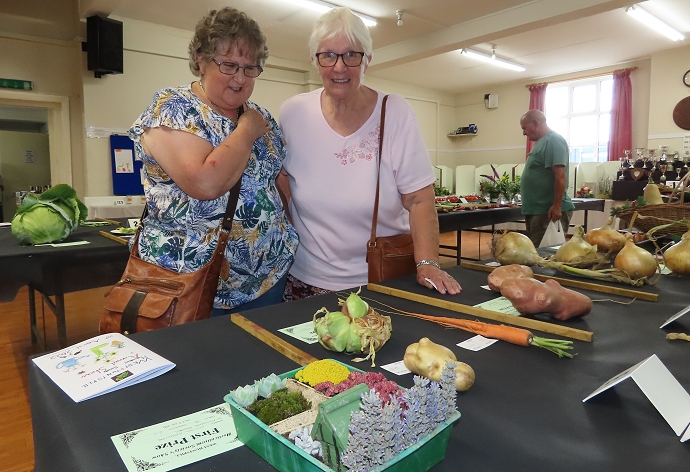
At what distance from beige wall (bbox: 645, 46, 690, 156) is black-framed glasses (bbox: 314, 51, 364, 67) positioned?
8865 mm

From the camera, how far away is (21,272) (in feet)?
6.77

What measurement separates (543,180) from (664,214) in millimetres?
2575

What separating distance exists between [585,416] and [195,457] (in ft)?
1.66

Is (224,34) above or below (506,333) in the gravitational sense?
above

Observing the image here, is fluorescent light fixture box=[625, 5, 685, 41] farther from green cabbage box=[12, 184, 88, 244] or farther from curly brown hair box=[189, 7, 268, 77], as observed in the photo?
green cabbage box=[12, 184, 88, 244]

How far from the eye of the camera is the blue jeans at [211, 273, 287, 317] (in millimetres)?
1403

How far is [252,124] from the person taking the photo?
1.29m

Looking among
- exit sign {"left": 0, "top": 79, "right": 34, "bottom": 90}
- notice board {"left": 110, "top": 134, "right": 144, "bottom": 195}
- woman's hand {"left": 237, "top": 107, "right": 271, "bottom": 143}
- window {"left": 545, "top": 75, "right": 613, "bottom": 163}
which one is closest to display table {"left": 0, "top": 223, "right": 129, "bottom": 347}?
woman's hand {"left": 237, "top": 107, "right": 271, "bottom": 143}

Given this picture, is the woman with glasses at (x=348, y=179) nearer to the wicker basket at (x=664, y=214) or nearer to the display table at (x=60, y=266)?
Result: the wicker basket at (x=664, y=214)

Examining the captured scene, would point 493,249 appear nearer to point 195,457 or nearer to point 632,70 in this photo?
point 195,457

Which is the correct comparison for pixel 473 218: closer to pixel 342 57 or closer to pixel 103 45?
pixel 342 57

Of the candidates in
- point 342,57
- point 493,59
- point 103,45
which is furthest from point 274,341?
point 493,59

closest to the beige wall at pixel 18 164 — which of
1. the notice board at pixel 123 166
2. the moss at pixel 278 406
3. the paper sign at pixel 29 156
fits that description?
the paper sign at pixel 29 156

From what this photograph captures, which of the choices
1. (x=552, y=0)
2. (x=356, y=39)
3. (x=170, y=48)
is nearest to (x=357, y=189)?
(x=356, y=39)
